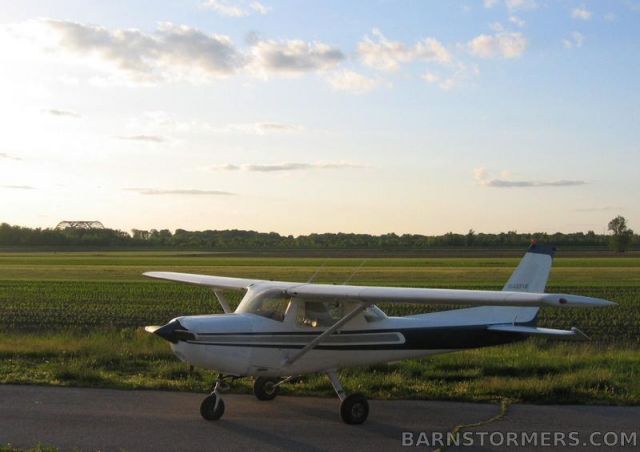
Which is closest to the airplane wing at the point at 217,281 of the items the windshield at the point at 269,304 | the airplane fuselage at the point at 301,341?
the windshield at the point at 269,304

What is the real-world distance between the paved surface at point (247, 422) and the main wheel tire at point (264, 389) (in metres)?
0.10

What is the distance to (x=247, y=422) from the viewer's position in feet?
28.6

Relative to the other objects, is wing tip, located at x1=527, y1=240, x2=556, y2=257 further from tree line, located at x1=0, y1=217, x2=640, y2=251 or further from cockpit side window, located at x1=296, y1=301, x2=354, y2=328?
tree line, located at x1=0, y1=217, x2=640, y2=251

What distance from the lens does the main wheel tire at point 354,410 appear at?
28.6ft

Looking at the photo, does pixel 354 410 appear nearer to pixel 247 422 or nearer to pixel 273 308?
pixel 247 422

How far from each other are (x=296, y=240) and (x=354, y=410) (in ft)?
532

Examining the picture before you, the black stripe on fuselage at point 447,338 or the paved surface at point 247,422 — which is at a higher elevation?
the black stripe on fuselage at point 447,338

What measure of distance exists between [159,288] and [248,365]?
3065 centimetres

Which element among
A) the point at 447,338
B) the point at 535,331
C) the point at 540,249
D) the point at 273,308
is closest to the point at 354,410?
the point at 273,308

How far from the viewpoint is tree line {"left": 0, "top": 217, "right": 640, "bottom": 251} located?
5635 inches

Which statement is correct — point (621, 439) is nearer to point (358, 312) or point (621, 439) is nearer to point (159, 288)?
point (358, 312)

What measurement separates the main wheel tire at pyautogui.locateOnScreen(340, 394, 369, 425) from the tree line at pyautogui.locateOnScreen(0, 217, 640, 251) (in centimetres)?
12525

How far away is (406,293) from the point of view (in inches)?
340

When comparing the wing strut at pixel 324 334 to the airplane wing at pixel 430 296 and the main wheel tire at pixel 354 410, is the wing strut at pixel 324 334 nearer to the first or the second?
the airplane wing at pixel 430 296
